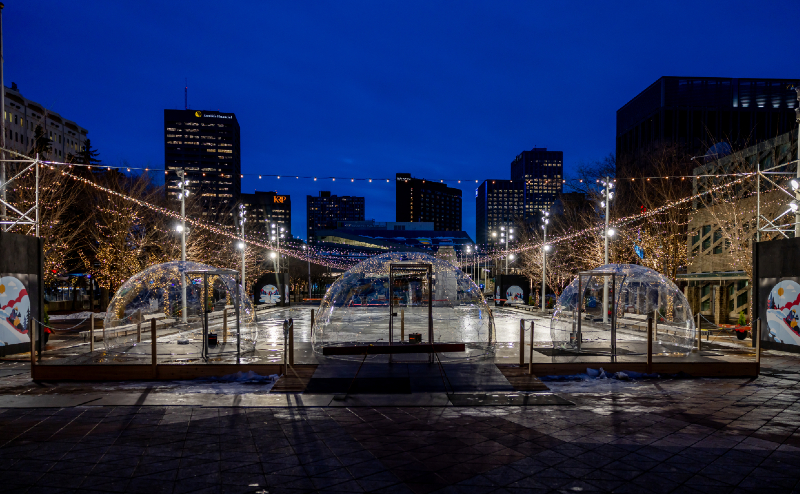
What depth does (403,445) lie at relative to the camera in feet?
22.7

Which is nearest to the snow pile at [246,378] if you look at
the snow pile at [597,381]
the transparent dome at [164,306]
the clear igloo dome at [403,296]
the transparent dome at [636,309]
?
the transparent dome at [164,306]

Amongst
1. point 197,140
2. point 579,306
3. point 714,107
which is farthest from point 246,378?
point 197,140

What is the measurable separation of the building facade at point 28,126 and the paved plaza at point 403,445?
211 ft

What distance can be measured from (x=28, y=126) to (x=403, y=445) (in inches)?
3689

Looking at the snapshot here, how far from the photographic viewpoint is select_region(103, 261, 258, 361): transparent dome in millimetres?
14391

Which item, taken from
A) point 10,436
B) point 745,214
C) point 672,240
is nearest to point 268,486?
point 10,436

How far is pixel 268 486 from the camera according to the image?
18.2 ft

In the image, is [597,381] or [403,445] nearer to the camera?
[403,445]

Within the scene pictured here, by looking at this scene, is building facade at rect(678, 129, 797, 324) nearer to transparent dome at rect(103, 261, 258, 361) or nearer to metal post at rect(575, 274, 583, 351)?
metal post at rect(575, 274, 583, 351)

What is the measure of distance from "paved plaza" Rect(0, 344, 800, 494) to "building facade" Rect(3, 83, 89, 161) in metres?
64.3

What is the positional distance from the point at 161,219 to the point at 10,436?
31.0 meters

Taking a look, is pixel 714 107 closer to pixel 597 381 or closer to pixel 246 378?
pixel 597 381

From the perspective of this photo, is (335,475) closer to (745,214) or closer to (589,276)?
(589,276)

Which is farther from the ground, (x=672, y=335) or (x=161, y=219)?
(x=161, y=219)
